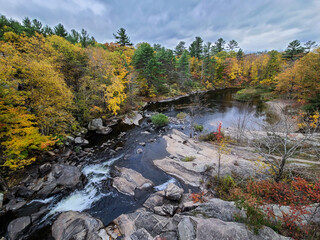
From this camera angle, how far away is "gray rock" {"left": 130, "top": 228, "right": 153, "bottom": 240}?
5.21 meters

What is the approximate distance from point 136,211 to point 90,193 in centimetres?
377

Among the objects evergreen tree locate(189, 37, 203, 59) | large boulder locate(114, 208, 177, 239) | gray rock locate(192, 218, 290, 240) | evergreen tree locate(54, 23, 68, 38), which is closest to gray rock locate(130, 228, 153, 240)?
large boulder locate(114, 208, 177, 239)

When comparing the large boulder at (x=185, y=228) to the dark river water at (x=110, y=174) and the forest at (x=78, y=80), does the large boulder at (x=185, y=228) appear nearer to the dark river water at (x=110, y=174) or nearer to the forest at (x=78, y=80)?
the dark river water at (x=110, y=174)

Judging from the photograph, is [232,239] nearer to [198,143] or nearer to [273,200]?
[273,200]

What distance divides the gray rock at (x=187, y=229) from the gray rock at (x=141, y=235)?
1.44 metres

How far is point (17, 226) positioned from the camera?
6004mm

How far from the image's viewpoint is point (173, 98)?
118 feet

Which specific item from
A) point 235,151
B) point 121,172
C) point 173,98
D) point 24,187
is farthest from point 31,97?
point 173,98

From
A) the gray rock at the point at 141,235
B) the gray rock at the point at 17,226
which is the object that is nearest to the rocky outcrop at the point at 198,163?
the gray rock at the point at 141,235

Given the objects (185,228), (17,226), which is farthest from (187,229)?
(17,226)

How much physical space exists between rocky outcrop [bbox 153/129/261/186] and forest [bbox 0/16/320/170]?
9.79 meters

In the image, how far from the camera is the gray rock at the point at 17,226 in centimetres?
577

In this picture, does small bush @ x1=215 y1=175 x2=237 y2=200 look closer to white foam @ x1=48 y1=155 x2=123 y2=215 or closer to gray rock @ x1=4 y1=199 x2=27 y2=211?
white foam @ x1=48 y1=155 x2=123 y2=215

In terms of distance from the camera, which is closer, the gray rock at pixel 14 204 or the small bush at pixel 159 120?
the gray rock at pixel 14 204
